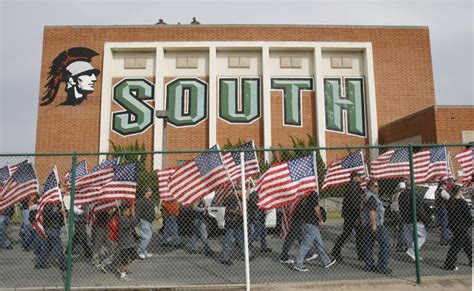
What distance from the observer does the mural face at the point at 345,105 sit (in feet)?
93.4

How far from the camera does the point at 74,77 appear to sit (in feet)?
94.2

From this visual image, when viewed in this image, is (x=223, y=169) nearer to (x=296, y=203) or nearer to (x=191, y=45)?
(x=296, y=203)

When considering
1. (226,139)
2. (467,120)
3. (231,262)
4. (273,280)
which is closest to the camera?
(273,280)

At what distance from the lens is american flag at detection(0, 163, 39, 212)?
798cm

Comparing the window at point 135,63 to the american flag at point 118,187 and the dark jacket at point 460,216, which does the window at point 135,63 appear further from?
the dark jacket at point 460,216

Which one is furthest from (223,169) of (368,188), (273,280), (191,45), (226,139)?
(191,45)

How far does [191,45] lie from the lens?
93.8 feet

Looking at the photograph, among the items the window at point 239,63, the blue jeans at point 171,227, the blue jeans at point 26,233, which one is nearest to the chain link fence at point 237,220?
the blue jeans at point 171,227

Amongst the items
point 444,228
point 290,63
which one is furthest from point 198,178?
point 290,63

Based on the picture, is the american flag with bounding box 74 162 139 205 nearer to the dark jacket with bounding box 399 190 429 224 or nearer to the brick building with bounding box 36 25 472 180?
the dark jacket with bounding box 399 190 429 224

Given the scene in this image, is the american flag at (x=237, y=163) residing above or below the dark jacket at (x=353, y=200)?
above

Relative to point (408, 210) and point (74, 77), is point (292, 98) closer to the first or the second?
point (74, 77)

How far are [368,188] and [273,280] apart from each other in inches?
107

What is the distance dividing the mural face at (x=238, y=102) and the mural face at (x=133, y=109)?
16.6ft
